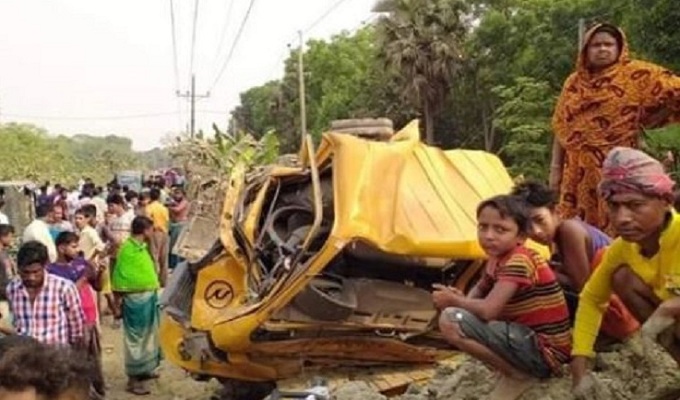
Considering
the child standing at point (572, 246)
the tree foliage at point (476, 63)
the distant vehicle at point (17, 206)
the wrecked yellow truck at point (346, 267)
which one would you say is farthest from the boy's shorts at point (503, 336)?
the distant vehicle at point (17, 206)

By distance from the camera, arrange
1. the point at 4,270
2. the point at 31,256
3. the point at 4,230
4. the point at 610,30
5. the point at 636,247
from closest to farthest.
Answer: the point at 636,247
the point at 610,30
the point at 31,256
the point at 4,270
the point at 4,230

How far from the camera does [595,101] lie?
17.9ft

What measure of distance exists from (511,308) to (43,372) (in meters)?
2.24

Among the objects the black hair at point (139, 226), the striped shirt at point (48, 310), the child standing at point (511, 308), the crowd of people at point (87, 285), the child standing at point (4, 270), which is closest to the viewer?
the child standing at point (511, 308)

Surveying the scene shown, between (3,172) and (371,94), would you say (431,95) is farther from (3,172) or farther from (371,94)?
(3,172)

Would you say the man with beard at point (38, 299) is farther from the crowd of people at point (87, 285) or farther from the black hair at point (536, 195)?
the black hair at point (536, 195)

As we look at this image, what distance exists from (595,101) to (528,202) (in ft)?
4.81

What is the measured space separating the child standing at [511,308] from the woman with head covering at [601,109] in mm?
1255

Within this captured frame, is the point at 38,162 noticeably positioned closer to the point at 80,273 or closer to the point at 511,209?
the point at 80,273

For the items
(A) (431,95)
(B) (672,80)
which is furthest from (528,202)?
(A) (431,95)

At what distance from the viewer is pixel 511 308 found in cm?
414

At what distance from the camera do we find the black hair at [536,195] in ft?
14.0

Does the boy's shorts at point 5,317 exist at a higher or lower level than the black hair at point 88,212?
lower

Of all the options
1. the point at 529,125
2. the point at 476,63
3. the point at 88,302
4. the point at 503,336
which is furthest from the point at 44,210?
the point at 476,63
